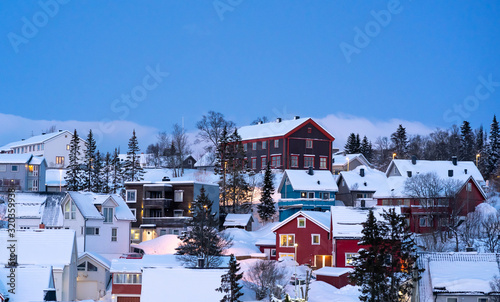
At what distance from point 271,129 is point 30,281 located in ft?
203

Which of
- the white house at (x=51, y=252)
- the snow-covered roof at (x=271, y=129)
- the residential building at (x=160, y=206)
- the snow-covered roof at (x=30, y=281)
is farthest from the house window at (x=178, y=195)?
the snow-covered roof at (x=30, y=281)

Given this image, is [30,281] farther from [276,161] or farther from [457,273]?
[276,161]

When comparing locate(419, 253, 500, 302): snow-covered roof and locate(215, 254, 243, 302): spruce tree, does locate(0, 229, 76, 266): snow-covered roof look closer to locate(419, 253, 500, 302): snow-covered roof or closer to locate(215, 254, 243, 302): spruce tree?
locate(215, 254, 243, 302): spruce tree

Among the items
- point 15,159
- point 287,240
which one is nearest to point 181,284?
point 287,240

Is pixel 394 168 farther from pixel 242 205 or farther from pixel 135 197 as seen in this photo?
pixel 135 197

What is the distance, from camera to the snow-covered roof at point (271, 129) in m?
97.8

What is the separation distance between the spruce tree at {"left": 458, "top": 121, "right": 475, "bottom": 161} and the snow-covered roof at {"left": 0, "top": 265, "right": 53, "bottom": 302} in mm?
83988

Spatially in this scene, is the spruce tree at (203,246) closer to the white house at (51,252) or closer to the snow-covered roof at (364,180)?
the white house at (51,252)

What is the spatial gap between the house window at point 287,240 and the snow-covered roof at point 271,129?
32008 mm

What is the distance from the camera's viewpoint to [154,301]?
4516cm

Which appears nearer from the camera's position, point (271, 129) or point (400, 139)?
point (271, 129)

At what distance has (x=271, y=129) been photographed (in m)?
101

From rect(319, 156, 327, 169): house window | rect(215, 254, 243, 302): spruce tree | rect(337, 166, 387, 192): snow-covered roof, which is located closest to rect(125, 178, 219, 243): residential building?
rect(337, 166, 387, 192): snow-covered roof

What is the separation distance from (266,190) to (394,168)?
16130mm
